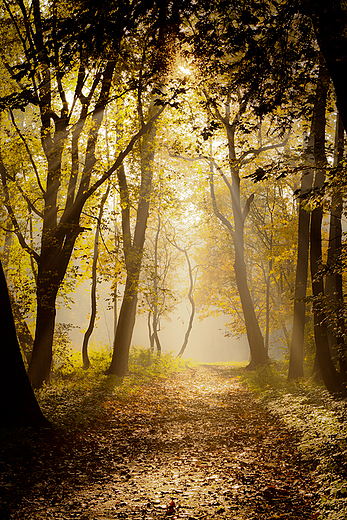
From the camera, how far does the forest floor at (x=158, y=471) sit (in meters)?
3.85

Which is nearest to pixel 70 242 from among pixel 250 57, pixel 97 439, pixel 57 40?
pixel 97 439

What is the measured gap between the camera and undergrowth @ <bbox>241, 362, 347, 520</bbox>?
3.76 meters

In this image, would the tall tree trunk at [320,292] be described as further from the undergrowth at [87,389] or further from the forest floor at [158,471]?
the undergrowth at [87,389]

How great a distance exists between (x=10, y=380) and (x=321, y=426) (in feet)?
17.5

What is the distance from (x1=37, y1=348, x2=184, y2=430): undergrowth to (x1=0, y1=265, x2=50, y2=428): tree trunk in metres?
0.95

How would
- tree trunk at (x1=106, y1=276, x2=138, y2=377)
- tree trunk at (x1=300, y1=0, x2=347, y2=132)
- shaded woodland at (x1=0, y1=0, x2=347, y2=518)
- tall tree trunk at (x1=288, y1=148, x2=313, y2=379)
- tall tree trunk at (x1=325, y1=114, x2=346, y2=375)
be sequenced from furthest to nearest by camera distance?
tree trunk at (x1=106, y1=276, x2=138, y2=377)
tall tree trunk at (x1=288, y1=148, x2=313, y2=379)
tall tree trunk at (x1=325, y1=114, x2=346, y2=375)
shaded woodland at (x1=0, y1=0, x2=347, y2=518)
tree trunk at (x1=300, y1=0, x2=347, y2=132)

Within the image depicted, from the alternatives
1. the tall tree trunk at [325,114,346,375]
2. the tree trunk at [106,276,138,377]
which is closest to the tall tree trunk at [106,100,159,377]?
the tree trunk at [106,276,138,377]

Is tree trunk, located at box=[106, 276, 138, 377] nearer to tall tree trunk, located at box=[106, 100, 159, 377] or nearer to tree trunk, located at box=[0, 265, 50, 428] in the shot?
tall tree trunk, located at box=[106, 100, 159, 377]

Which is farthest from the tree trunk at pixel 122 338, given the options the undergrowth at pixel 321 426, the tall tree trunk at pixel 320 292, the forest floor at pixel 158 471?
the tall tree trunk at pixel 320 292

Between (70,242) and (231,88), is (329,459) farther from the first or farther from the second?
(70,242)

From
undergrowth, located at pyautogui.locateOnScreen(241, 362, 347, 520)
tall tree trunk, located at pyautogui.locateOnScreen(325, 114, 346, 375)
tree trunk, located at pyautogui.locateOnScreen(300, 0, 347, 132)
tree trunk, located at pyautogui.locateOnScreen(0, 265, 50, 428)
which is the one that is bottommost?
undergrowth, located at pyautogui.locateOnScreen(241, 362, 347, 520)

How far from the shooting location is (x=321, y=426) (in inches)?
238

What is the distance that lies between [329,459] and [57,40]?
21.8 feet

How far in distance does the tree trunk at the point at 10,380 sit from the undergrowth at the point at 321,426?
4.48 metres
